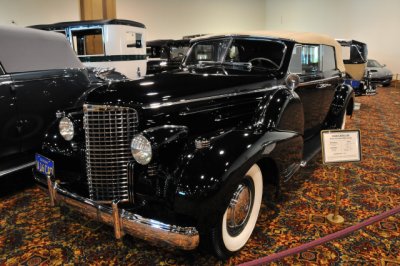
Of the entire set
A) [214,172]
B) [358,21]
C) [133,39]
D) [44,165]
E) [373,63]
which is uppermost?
[358,21]

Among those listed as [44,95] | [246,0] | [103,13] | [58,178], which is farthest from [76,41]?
[246,0]

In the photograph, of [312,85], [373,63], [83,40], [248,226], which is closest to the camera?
[248,226]

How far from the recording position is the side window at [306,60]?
11.4 feet

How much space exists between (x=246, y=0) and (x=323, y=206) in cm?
1727

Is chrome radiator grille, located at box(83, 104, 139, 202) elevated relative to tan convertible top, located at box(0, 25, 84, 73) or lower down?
lower down

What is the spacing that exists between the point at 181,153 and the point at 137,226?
539 mm

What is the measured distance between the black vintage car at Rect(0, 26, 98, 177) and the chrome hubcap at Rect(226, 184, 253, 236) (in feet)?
7.71

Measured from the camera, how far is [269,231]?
269 cm

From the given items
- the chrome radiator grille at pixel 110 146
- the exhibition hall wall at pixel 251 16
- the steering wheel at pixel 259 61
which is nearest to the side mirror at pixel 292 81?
the steering wheel at pixel 259 61

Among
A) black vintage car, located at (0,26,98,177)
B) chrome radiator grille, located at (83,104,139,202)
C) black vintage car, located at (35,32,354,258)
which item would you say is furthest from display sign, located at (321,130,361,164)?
black vintage car, located at (0,26,98,177)

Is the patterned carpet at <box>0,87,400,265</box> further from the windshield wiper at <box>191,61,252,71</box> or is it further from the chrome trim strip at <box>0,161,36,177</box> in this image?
the windshield wiper at <box>191,61,252,71</box>

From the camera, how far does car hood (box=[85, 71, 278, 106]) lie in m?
2.28

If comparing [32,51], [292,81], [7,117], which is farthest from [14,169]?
[292,81]

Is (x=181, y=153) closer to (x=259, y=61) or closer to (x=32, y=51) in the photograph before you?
(x=259, y=61)
